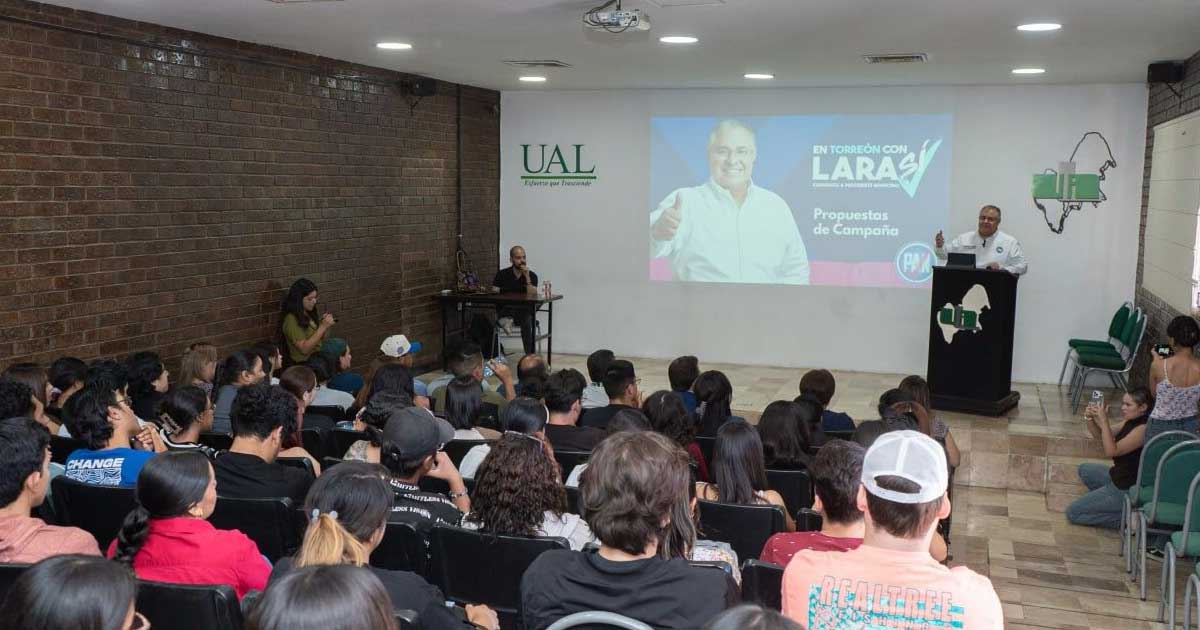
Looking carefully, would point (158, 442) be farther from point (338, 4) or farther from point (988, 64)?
point (988, 64)

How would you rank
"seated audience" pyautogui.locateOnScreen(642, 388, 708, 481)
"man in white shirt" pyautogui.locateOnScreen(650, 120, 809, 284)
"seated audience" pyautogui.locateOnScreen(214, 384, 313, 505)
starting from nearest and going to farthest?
1. "seated audience" pyautogui.locateOnScreen(214, 384, 313, 505)
2. "seated audience" pyautogui.locateOnScreen(642, 388, 708, 481)
3. "man in white shirt" pyautogui.locateOnScreen(650, 120, 809, 284)

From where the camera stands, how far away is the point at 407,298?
10.1 m

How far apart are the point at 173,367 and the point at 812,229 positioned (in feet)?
21.0

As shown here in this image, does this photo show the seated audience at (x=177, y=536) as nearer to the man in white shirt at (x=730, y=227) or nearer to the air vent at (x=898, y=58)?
the air vent at (x=898, y=58)

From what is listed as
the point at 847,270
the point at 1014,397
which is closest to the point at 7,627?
the point at 1014,397

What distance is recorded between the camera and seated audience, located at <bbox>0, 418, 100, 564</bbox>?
2854 millimetres

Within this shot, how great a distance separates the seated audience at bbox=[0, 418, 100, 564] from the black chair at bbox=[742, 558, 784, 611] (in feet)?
5.71

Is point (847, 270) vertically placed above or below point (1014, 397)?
above

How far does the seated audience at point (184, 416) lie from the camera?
414 cm

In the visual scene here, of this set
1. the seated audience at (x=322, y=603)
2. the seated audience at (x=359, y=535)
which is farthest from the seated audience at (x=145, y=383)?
the seated audience at (x=322, y=603)

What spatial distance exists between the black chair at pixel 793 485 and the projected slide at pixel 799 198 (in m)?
6.61

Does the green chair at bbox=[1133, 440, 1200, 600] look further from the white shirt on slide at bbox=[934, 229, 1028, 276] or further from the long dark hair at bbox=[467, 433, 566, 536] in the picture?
the white shirt on slide at bbox=[934, 229, 1028, 276]

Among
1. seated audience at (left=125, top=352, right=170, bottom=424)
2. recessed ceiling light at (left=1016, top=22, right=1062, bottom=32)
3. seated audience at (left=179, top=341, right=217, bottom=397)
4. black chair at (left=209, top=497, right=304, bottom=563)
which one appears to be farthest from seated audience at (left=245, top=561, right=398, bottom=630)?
recessed ceiling light at (left=1016, top=22, right=1062, bottom=32)

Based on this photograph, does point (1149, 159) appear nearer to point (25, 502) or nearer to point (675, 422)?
point (675, 422)
